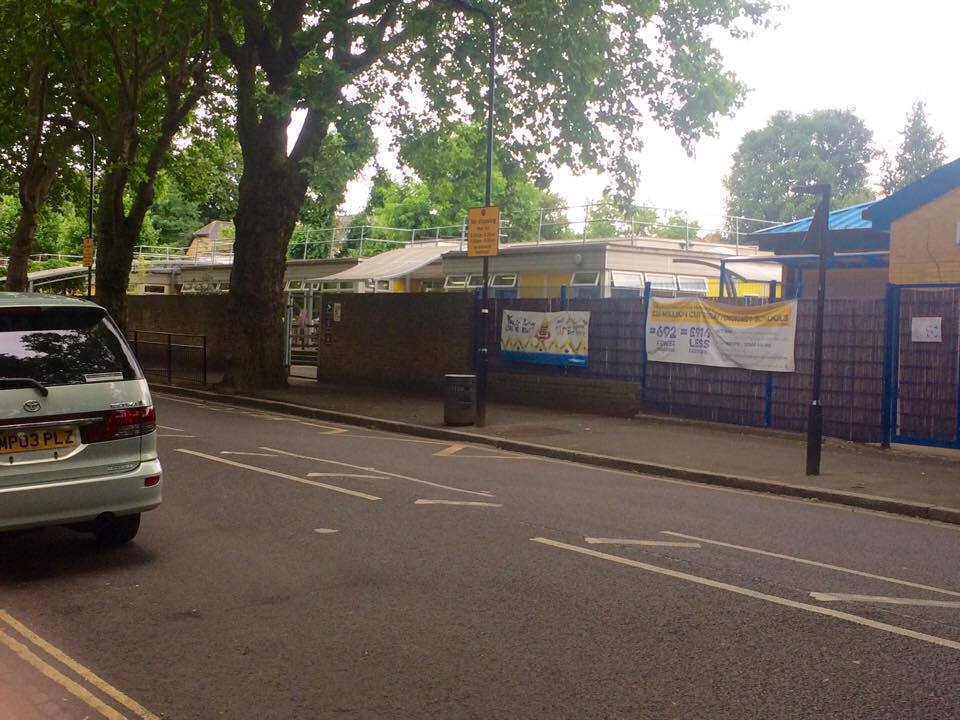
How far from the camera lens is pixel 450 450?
1453 cm

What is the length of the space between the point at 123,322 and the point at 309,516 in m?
21.6

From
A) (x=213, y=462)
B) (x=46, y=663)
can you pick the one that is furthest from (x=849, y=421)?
(x=46, y=663)

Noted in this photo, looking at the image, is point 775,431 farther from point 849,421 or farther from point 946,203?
point 946,203

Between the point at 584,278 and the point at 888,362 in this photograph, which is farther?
the point at 584,278

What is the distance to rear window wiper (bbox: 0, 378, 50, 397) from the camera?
6.89 metres

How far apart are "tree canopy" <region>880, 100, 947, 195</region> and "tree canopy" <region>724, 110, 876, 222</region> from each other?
10.2ft

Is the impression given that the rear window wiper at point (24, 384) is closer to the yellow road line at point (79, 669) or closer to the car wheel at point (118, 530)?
the car wheel at point (118, 530)

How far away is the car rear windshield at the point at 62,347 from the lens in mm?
7086

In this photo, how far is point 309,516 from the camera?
9.19 metres

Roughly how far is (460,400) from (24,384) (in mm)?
10116

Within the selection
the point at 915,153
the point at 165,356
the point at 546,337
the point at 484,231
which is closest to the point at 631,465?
the point at 484,231

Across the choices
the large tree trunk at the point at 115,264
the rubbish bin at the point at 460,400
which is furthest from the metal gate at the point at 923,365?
the large tree trunk at the point at 115,264

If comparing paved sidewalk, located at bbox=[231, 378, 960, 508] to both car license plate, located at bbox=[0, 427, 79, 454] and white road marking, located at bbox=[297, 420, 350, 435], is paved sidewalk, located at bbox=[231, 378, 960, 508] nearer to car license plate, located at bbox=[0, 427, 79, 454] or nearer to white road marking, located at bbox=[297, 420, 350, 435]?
white road marking, located at bbox=[297, 420, 350, 435]

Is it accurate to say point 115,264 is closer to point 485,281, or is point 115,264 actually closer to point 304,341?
point 304,341
